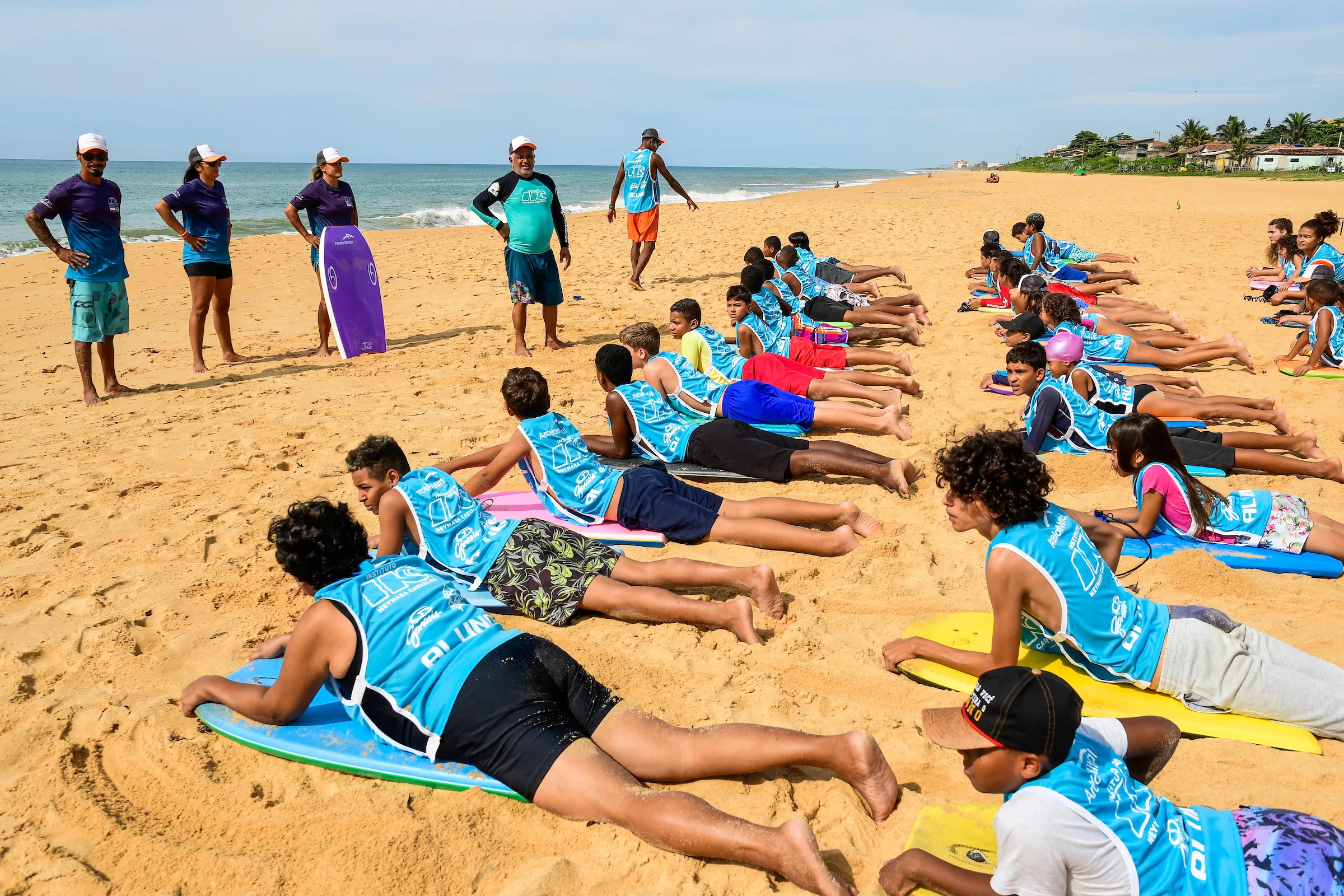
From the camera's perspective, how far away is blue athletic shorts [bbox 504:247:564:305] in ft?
28.2

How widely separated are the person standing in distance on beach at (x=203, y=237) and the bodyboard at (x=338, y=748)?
610 cm

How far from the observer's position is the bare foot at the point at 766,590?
394cm

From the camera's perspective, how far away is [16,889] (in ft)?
8.09

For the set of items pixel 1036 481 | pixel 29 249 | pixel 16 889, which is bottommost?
pixel 16 889

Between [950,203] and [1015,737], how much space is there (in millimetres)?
27222

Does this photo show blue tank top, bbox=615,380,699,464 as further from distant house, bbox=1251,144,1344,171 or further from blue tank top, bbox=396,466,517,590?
distant house, bbox=1251,144,1344,171

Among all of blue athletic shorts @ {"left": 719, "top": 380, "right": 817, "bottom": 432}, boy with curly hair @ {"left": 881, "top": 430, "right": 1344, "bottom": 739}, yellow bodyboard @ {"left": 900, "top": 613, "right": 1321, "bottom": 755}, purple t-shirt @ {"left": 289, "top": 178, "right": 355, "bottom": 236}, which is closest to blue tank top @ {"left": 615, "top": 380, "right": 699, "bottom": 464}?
blue athletic shorts @ {"left": 719, "top": 380, "right": 817, "bottom": 432}

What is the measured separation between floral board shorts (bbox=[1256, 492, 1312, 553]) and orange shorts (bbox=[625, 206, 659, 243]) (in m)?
8.44

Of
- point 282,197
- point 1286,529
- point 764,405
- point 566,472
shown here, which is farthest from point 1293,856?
point 282,197

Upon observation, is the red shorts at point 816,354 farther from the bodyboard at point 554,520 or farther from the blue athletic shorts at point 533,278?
the bodyboard at point 554,520

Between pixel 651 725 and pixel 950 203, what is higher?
pixel 950 203

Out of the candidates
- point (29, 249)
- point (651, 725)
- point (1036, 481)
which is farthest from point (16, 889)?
point (29, 249)

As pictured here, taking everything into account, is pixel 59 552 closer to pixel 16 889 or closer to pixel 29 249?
pixel 16 889

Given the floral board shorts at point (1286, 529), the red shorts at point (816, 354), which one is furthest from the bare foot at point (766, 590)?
the red shorts at point (816, 354)
